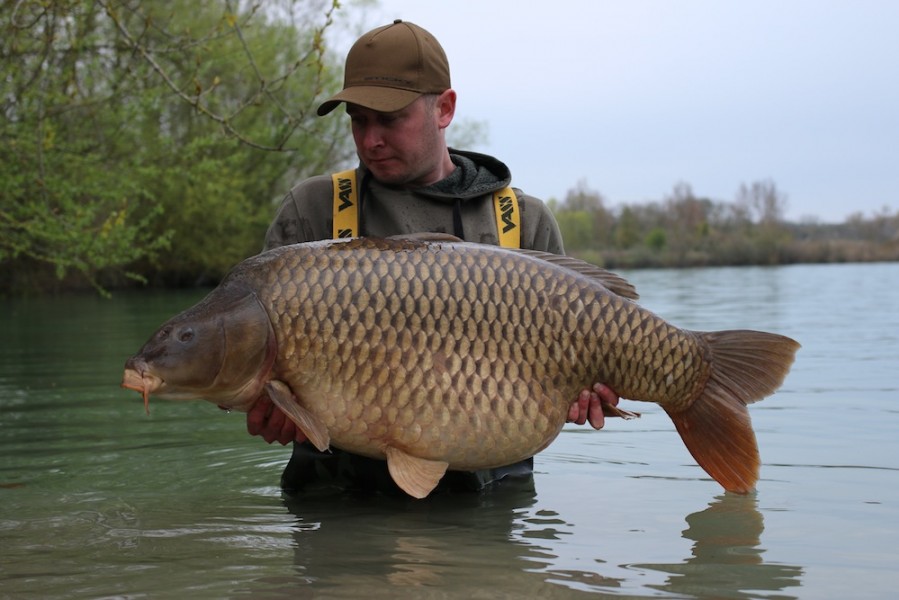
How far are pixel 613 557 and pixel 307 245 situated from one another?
116 cm

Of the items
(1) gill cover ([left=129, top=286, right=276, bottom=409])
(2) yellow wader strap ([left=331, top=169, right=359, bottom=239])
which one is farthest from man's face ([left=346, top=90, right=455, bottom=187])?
(1) gill cover ([left=129, top=286, right=276, bottom=409])

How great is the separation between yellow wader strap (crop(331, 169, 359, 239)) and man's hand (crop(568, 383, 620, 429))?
3.19 feet

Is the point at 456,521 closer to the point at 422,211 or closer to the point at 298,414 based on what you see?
the point at 298,414

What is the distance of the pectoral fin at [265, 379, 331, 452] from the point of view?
9.39 feet

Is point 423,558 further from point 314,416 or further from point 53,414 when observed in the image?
point 53,414

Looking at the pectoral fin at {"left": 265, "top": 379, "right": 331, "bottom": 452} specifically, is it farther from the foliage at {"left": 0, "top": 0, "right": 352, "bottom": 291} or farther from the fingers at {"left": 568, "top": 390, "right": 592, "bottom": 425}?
the foliage at {"left": 0, "top": 0, "right": 352, "bottom": 291}

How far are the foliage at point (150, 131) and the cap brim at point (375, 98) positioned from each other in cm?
265

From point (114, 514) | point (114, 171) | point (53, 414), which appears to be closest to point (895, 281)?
point (114, 171)

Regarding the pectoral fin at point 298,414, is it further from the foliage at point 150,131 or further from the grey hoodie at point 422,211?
the foliage at point 150,131

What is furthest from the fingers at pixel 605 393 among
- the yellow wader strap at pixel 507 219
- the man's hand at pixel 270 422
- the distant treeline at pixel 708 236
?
the distant treeline at pixel 708 236

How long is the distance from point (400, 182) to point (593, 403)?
39.0 inches

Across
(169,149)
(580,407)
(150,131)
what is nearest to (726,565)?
(580,407)

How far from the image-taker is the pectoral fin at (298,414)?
9.39 feet

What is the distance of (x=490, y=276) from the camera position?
116 inches
